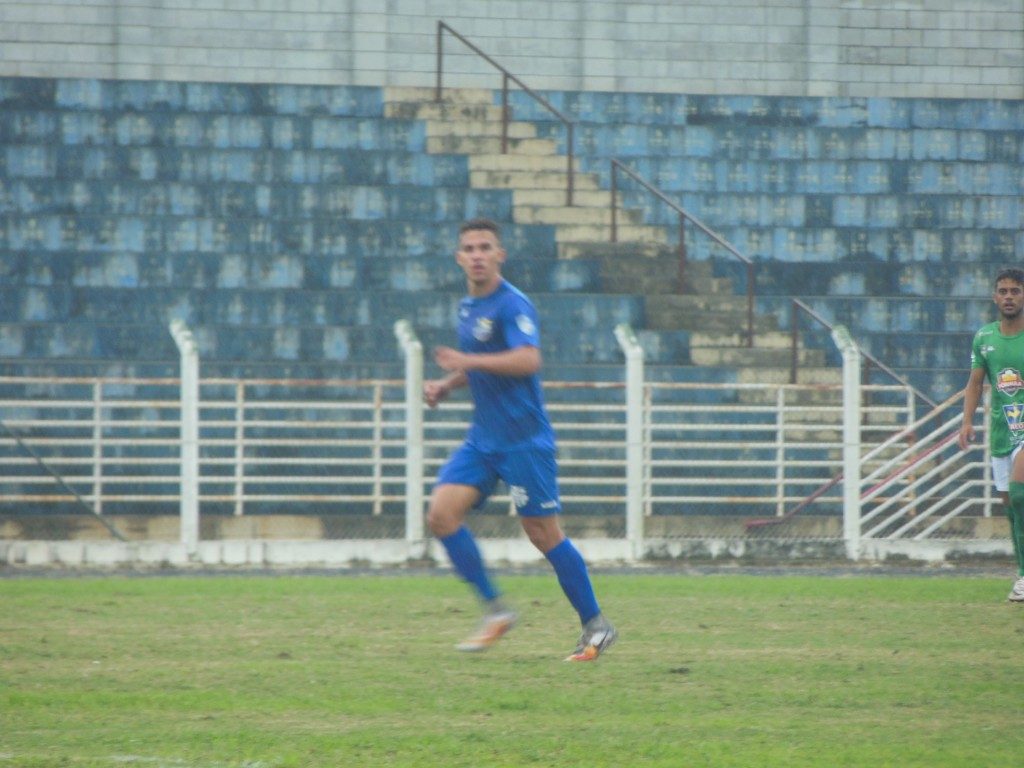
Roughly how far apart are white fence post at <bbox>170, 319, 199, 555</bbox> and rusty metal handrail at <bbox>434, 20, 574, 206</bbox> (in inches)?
261

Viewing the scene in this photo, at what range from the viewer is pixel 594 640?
7.58 meters

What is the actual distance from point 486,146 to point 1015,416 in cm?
1135

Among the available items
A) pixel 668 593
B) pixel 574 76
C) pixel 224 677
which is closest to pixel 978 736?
pixel 224 677

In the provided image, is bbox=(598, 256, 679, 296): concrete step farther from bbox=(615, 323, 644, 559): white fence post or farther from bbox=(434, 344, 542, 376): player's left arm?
bbox=(434, 344, 542, 376): player's left arm

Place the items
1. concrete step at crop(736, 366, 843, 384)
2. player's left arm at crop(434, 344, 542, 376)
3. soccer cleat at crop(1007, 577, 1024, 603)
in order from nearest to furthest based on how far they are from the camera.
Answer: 1. player's left arm at crop(434, 344, 542, 376)
2. soccer cleat at crop(1007, 577, 1024, 603)
3. concrete step at crop(736, 366, 843, 384)

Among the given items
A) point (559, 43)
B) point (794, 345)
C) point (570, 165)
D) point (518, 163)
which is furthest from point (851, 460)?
point (559, 43)

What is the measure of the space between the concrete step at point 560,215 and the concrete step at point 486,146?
1.18 meters

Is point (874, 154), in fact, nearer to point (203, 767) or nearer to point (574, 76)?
point (574, 76)

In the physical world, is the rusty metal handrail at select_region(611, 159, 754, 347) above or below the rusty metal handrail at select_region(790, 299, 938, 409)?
above

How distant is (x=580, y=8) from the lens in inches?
883

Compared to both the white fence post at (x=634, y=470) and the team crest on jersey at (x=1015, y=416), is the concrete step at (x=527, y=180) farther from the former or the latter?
the team crest on jersey at (x=1015, y=416)

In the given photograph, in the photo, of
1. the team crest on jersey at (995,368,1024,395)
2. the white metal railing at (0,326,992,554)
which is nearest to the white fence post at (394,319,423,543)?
the white metal railing at (0,326,992,554)

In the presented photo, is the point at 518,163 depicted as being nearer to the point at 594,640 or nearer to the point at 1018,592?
the point at 1018,592

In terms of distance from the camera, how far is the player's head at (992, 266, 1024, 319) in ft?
33.2
